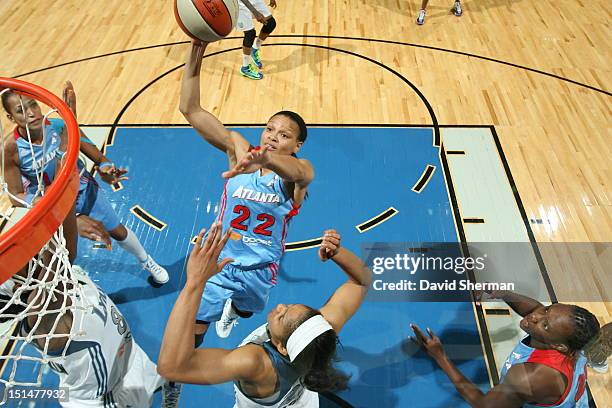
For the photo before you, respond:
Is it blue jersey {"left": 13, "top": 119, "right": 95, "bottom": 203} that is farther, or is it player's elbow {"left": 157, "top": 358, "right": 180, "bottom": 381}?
blue jersey {"left": 13, "top": 119, "right": 95, "bottom": 203}

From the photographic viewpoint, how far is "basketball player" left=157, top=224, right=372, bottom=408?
6.88 ft

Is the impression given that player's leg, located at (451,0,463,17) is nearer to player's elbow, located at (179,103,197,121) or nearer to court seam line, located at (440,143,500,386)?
court seam line, located at (440,143,500,386)

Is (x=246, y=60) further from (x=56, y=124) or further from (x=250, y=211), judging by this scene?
(x=250, y=211)

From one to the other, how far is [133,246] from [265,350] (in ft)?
7.05

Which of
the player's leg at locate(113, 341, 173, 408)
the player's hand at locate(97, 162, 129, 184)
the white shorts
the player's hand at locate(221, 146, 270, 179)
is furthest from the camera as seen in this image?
the player's hand at locate(97, 162, 129, 184)

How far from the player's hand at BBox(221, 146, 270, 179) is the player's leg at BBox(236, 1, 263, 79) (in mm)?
4440

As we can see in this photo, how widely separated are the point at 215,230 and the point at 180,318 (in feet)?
1.29

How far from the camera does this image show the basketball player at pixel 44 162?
126 inches

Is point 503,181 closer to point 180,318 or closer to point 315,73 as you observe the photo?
point 315,73

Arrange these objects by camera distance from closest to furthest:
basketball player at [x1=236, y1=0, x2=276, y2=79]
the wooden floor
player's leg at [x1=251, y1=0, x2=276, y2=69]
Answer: the wooden floor → basketball player at [x1=236, y1=0, x2=276, y2=79] → player's leg at [x1=251, y1=0, x2=276, y2=69]

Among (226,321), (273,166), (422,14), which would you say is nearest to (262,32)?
(422,14)

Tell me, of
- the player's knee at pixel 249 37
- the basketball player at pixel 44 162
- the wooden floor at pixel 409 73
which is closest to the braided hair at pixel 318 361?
the basketball player at pixel 44 162

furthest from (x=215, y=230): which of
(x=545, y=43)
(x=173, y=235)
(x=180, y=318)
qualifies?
(x=545, y=43)

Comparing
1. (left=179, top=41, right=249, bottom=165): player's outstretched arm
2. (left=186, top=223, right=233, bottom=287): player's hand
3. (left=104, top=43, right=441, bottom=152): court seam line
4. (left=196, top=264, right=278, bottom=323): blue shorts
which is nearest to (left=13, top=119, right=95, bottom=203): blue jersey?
(left=179, top=41, right=249, bottom=165): player's outstretched arm
